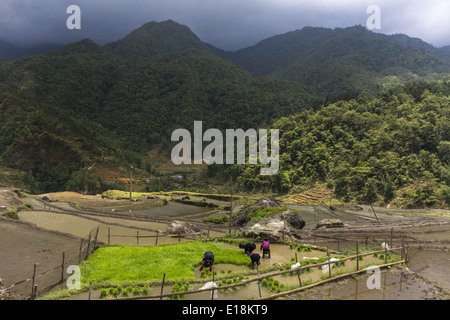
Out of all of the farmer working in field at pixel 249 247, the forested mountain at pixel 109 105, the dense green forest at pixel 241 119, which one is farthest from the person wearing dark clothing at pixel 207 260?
the forested mountain at pixel 109 105

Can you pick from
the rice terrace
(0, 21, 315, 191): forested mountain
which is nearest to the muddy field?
the rice terrace

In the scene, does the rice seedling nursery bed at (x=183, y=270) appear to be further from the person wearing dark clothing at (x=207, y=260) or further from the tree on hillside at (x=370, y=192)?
the tree on hillside at (x=370, y=192)

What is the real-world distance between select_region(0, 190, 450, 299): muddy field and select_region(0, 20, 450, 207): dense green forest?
15.7 m

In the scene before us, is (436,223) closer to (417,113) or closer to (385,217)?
(385,217)

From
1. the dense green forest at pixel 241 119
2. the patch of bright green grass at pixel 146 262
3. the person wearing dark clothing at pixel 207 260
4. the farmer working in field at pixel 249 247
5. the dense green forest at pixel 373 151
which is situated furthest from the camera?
the dense green forest at pixel 241 119

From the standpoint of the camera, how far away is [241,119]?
5492 inches

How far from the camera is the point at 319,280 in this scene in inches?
568

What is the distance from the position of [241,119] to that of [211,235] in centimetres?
11292

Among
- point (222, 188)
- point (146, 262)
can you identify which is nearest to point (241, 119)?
point (222, 188)

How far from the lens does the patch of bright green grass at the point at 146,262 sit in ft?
49.4

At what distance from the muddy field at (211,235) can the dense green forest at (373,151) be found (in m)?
9.25

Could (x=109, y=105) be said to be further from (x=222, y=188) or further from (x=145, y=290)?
(x=145, y=290)

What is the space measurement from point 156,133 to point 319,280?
12932cm

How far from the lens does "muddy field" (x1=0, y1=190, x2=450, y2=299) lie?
46.9 feet
